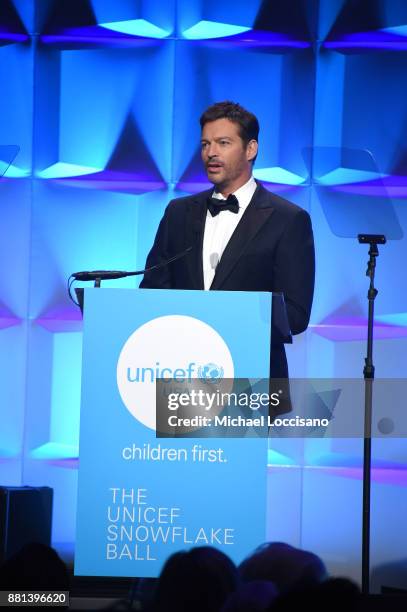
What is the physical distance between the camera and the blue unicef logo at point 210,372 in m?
3.06

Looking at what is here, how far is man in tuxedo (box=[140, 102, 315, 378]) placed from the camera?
3.93 meters

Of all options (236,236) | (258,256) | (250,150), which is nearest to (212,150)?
(250,150)

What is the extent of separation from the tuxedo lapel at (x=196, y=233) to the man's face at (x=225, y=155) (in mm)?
114

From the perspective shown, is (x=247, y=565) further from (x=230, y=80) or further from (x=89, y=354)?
(x=230, y=80)

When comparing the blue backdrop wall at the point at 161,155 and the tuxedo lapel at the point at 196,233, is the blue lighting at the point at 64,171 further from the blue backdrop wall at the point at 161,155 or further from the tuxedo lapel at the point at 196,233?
the tuxedo lapel at the point at 196,233

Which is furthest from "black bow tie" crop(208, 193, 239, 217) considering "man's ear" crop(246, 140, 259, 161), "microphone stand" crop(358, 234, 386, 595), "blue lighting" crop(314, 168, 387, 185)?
"blue lighting" crop(314, 168, 387, 185)

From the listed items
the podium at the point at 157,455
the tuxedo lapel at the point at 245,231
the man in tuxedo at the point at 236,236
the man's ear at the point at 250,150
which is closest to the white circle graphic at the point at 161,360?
the podium at the point at 157,455

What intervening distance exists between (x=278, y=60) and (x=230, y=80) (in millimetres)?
284

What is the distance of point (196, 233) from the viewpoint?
4141 millimetres

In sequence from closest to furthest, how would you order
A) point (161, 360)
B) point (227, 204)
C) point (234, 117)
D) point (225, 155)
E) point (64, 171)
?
1. point (161, 360)
2. point (227, 204)
3. point (225, 155)
4. point (234, 117)
5. point (64, 171)

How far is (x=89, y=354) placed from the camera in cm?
308

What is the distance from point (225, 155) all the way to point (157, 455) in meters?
1.59

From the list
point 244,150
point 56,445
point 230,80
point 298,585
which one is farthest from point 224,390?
point 230,80

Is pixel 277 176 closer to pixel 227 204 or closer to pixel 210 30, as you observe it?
pixel 210 30
